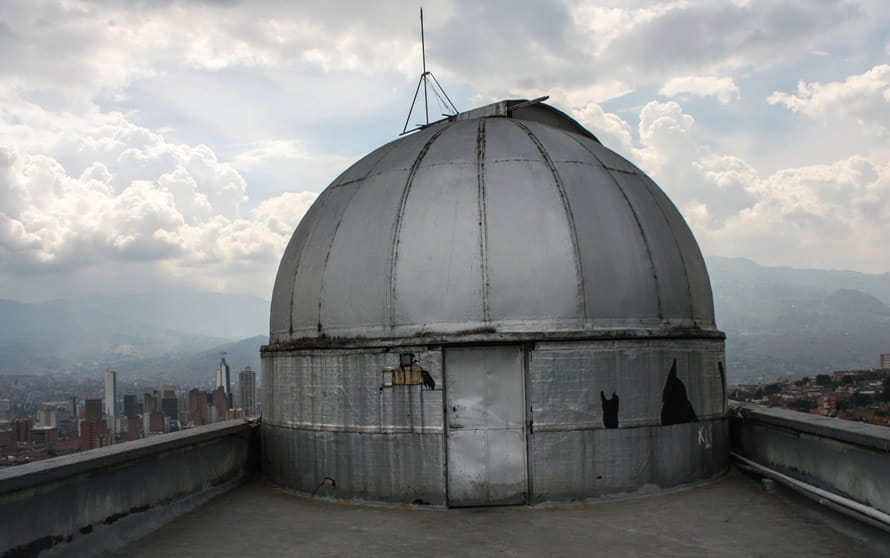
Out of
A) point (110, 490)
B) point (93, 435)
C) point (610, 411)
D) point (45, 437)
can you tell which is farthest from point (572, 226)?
point (45, 437)

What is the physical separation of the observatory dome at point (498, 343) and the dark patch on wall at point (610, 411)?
0.02 meters

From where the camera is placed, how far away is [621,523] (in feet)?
27.2

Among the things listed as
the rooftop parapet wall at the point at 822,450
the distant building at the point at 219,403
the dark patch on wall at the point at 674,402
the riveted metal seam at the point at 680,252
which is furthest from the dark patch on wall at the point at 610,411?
the distant building at the point at 219,403

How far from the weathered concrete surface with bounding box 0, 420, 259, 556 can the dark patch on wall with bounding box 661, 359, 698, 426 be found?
702 cm

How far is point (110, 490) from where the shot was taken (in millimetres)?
7875

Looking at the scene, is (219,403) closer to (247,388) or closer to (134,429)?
(247,388)

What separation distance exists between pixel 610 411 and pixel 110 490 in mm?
6560

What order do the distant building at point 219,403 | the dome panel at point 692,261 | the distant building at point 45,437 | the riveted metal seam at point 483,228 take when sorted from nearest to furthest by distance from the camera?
the riveted metal seam at point 483,228
the dome panel at point 692,261
the distant building at point 45,437
the distant building at point 219,403

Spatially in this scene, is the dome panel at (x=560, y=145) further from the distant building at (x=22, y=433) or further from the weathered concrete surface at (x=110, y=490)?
the distant building at (x=22, y=433)

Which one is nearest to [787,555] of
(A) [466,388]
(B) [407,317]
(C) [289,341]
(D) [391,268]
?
(A) [466,388]

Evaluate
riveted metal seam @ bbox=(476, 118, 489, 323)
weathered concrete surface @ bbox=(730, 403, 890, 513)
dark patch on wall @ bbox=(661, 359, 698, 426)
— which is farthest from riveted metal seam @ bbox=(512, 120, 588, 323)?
weathered concrete surface @ bbox=(730, 403, 890, 513)

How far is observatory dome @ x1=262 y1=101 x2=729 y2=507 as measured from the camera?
9227mm

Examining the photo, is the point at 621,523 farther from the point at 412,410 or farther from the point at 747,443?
the point at 747,443

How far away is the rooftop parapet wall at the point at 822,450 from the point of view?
7617 millimetres
